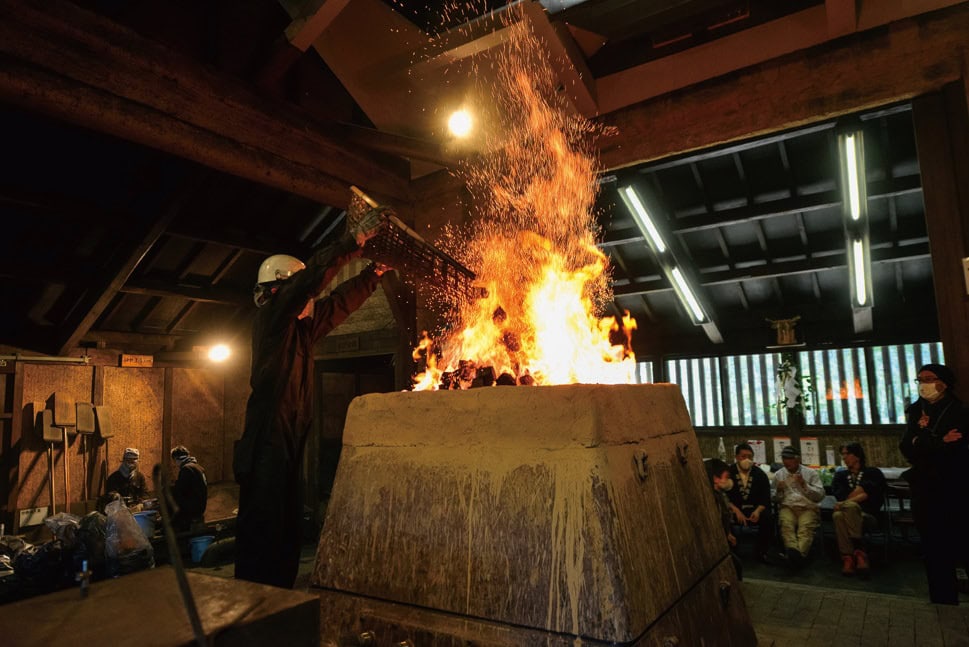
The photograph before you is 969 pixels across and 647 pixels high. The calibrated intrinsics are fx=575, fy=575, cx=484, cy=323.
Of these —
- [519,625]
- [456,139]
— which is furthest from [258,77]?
[519,625]

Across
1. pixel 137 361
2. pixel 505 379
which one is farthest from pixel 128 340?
pixel 505 379

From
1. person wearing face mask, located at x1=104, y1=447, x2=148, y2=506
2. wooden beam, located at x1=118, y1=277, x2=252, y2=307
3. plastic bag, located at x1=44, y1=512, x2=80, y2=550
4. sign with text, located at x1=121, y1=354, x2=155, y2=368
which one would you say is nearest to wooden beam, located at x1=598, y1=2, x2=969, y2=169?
plastic bag, located at x1=44, y1=512, x2=80, y2=550

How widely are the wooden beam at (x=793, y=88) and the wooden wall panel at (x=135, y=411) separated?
33.1 feet

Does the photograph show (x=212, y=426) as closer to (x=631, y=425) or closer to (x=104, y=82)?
(x=104, y=82)

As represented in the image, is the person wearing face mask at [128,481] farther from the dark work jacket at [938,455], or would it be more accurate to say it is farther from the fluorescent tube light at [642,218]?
the dark work jacket at [938,455]

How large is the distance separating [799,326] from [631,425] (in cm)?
961

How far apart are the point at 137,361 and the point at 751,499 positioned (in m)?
11.3

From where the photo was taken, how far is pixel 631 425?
3.18 meters

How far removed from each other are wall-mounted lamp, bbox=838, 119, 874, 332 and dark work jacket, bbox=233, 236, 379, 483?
4997 mm

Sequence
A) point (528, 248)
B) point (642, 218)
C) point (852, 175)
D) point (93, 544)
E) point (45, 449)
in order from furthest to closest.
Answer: point (45, 449)
point (642, 218)
point (852, 175)
point (528, 248)
point (93, 544)

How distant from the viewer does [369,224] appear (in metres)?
4.18

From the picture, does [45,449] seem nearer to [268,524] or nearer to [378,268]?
[268,524]

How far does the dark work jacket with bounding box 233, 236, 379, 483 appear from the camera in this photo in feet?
14.2

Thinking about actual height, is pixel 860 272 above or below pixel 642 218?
below
